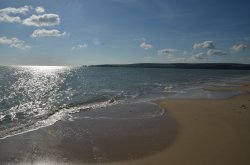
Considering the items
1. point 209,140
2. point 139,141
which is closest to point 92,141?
point 139,141

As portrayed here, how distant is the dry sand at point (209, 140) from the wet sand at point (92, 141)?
57cm

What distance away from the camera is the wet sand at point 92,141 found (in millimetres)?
9492

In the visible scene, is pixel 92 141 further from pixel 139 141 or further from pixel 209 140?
pixel 209 140

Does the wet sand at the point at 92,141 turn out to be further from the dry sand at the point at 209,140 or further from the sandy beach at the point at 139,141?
the dry sand at the point at 209,140

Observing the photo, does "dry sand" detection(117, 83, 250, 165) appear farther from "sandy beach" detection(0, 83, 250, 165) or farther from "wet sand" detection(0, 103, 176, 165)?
"wet sand" detection(0, 103, 176, 165)

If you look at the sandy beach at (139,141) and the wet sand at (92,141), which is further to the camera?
the wet sand at (92,141)

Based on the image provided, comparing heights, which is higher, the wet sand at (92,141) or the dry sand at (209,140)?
the dry sand at (209,140)

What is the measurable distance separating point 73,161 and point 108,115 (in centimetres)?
819

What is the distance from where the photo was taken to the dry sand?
29.8 feet

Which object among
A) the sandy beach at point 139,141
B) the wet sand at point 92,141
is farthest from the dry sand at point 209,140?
the wet sand at point 92,141

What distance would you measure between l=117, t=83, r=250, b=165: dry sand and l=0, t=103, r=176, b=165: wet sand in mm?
568

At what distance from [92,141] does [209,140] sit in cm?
500

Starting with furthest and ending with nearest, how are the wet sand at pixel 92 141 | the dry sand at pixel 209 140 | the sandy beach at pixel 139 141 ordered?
1. the wet sand at pixel 92 141
2. the sandy beach at pixel 139 141
3. the dry sand at pixel 209 140

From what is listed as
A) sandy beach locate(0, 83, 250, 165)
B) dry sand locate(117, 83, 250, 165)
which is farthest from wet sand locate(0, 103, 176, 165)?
dry sand locate(117, 83, 250, 165)
